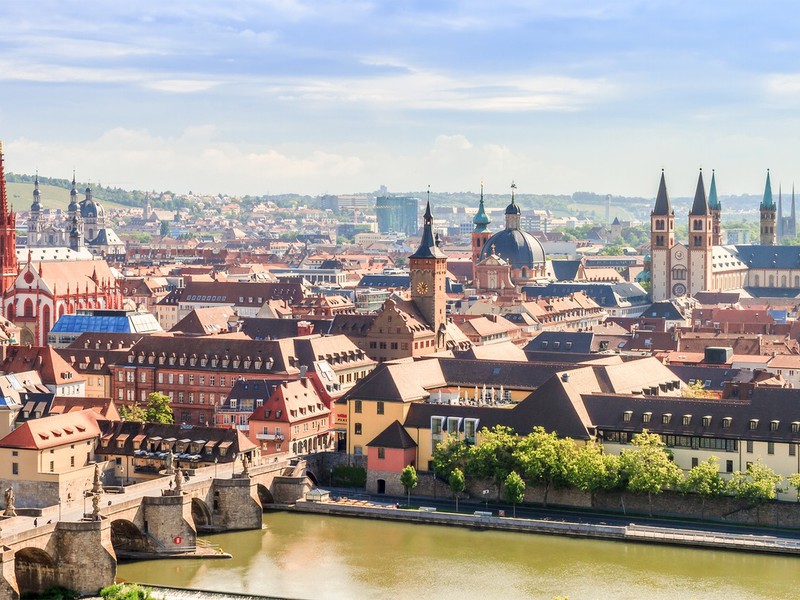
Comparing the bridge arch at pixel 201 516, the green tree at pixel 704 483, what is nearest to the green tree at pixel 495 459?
the green tree at pixel 704 483

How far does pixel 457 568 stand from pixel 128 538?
1680cm

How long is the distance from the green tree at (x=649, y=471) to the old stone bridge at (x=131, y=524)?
1856 cm

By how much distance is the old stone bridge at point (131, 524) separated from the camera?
7300 cm

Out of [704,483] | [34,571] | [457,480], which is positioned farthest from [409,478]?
[34,571]

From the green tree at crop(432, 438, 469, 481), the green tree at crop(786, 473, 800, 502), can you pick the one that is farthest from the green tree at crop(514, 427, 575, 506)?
the green tree at crop(786, 473, 800, 502)

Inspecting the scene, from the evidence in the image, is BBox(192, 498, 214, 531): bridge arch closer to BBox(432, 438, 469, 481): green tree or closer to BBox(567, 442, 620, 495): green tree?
BBox(432, 438, 469, 481): green tree

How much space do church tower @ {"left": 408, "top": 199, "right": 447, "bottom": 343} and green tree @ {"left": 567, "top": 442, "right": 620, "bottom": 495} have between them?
162 ft

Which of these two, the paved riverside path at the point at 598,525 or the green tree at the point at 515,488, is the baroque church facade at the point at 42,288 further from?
the green tree at the point at 515,488

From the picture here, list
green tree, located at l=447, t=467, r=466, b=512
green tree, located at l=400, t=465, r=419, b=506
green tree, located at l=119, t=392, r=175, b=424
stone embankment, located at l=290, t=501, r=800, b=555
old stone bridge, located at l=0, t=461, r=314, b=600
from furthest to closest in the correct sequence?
green tree, located at l=119, t=392, r=175, b=424, green tree, located at l=400, t=465, r=419, b=506, green tree, located at l=447, t=467, r=466, b=512, stone embankment, located at l=290, t=501, r=800, b=555, old stone bridge, located at l=0, t=461, r=314, b=600

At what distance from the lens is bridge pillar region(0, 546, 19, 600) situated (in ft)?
227

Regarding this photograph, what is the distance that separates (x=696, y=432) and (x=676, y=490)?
3.87m

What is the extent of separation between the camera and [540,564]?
7656 cm

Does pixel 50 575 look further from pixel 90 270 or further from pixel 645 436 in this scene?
pixel 90 270

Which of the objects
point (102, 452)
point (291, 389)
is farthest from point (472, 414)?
point (102, 452)
